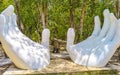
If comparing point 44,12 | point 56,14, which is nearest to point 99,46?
point 44,12

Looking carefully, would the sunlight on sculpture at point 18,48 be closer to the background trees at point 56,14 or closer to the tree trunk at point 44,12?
the tree trunk at point 44,12

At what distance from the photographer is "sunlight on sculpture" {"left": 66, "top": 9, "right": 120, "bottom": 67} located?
6.91 meters

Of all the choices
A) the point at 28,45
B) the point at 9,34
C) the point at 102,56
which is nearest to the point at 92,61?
the point at 102,56

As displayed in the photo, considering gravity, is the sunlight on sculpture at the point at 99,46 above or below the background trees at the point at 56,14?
below

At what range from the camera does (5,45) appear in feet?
21.0

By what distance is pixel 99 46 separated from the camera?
7.30m

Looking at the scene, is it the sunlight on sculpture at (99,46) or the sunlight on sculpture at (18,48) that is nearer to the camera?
the sunlight on sculpture at (18,48)

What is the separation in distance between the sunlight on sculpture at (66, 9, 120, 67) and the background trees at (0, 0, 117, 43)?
91.3 inches

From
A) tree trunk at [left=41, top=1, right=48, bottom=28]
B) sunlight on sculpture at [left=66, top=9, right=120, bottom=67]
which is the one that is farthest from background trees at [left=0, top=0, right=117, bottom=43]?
sunlight on sculpture at [left=66, top=9, right=120, bottom=67]

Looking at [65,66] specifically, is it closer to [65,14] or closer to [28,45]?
[28,45]

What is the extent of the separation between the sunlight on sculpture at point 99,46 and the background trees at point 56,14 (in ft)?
7.61

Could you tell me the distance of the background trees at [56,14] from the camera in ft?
33.2

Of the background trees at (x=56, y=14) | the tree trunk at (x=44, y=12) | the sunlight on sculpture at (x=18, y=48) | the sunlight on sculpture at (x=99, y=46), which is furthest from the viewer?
the background trees at (x=56, y=14)

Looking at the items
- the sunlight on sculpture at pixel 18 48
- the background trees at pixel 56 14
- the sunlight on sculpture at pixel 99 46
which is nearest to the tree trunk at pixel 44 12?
the background trees at pixel 56 14
